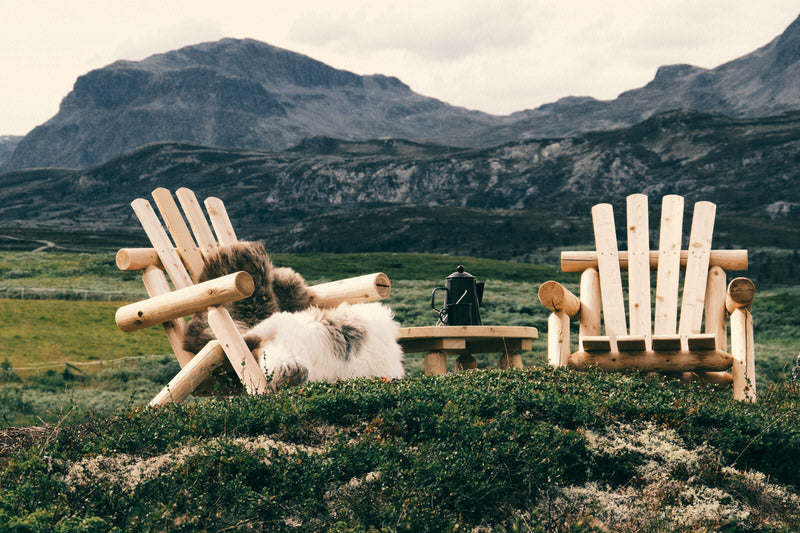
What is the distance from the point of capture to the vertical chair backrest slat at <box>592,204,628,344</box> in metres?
6.55

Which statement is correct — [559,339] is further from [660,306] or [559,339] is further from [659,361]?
[660,306]

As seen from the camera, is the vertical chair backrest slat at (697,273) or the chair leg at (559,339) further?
the vertical chair backrest slat at (697,273)

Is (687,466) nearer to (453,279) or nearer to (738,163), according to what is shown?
(453,279)

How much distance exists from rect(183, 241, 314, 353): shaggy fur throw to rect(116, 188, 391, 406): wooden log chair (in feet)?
0.48

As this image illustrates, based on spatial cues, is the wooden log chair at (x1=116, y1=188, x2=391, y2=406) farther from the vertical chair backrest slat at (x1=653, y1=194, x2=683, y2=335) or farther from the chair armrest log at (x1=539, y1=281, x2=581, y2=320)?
the vertical chair backrest slat at (x1=653, y1=194, x2=683, y2=335)

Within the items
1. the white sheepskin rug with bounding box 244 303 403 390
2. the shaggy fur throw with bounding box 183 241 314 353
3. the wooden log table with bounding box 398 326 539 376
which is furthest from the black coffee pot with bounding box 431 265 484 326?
the shaggy fur throw with bounding box 183 241 314 353

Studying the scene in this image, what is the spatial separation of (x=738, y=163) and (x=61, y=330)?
15450 centimetres

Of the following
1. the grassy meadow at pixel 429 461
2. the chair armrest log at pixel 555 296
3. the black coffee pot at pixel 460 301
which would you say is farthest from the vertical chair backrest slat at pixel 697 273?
the black coffee pot at pixel 460 301

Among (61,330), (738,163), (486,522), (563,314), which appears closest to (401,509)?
(486,522)

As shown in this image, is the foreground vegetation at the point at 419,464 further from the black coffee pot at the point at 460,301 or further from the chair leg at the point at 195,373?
the black coffee pot at the point at 460,301

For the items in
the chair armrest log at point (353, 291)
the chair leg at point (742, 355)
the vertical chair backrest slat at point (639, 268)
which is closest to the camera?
the chair leg at point (742, 355)

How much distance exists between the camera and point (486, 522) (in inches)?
128

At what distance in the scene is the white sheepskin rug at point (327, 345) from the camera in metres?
5.24

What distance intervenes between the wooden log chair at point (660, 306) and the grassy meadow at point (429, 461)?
0.41m
